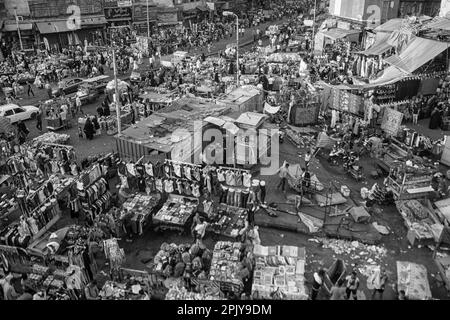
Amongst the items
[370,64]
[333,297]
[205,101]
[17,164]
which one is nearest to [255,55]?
[370,64]

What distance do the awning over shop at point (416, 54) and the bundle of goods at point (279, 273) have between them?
1928 cm

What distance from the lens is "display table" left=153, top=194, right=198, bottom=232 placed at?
15.8m

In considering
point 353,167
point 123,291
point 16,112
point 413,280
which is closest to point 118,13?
point 16,112

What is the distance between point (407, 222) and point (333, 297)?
233 inches

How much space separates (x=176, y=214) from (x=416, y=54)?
2151 cm

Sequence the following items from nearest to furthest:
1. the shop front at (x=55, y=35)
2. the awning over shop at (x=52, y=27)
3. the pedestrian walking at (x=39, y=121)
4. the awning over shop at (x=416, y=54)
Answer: the pedestrian walking at (x=39, y=121) → the awning over shop at (x=416, y=54) → the awning over shop at (x=52, y=27) → the shop front at (x=55, y=35)

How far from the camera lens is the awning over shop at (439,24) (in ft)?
98.8

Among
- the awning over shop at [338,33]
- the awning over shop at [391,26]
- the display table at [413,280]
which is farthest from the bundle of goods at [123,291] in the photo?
the awning over shop at [338,33]

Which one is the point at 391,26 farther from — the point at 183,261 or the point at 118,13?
the point at 183,261

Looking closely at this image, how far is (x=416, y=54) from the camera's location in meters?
28.3

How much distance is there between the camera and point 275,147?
71.2ft

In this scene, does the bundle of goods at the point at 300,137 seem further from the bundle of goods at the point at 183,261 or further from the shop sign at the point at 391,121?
the bundle of goods at the point at 183,261

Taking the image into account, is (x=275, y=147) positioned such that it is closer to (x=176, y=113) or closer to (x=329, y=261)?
(x=176, y=113)

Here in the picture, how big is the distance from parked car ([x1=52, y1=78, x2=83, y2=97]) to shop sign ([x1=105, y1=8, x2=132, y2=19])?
66.3 feet
